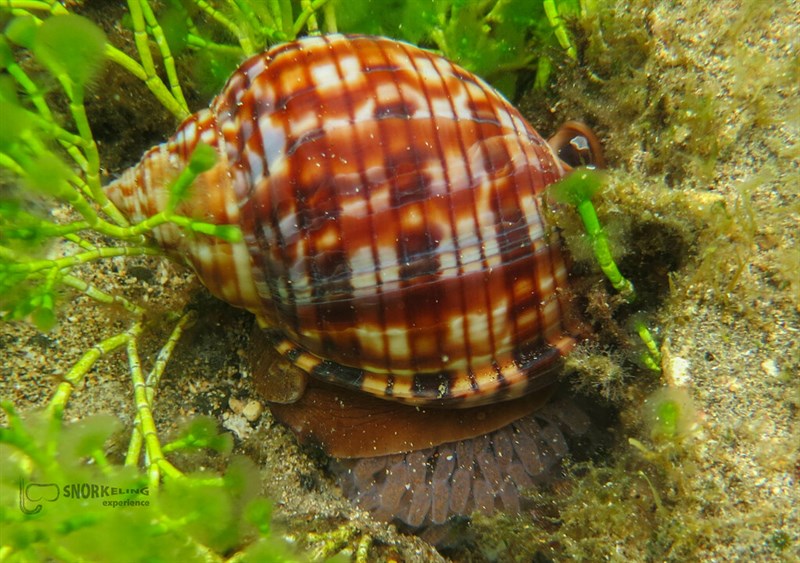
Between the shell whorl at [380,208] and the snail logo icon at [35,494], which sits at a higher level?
the shell whorl at [380,208]

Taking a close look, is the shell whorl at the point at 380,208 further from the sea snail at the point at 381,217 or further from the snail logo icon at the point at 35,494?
the snail logo icon at the point at 35,494

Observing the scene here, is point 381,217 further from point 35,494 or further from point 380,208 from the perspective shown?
point 35,494

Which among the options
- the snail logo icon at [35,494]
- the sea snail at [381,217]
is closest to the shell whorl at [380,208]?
the sea snail at [381,217]

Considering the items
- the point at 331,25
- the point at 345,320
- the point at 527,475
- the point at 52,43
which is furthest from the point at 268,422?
the point at 331,25

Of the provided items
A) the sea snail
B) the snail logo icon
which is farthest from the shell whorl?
the snail logo icon

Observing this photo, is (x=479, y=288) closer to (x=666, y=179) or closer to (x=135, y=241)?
(x=666, y=179)

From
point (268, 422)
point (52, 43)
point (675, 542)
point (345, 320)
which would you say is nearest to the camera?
point (52, 43)

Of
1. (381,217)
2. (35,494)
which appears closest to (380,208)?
(381,217)

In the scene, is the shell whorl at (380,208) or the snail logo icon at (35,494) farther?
the shell whorl at (380,208)
